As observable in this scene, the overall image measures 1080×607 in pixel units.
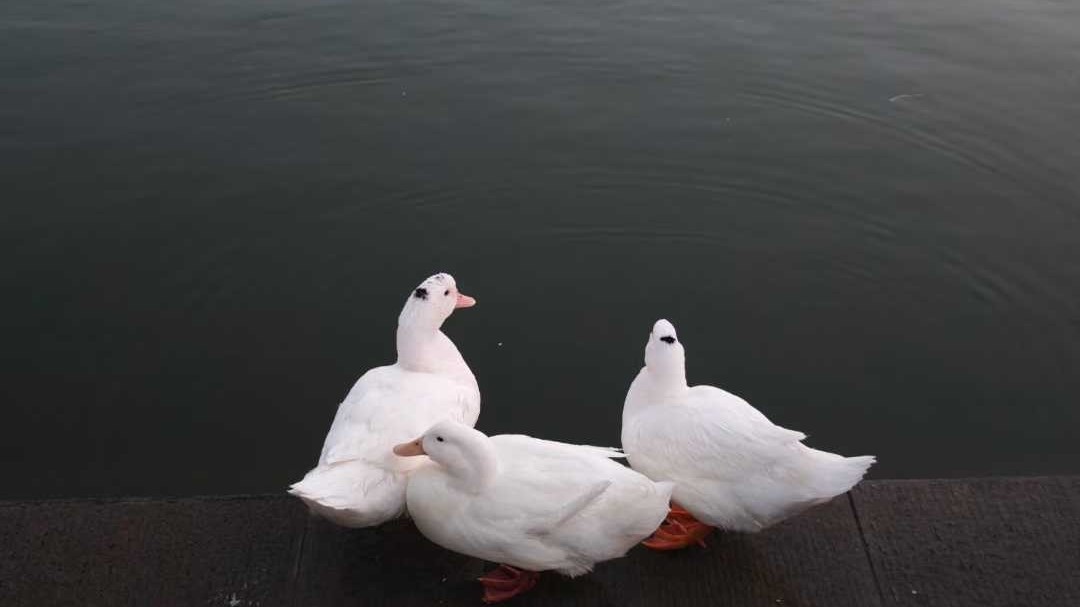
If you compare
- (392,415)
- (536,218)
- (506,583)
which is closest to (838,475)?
(506,583)

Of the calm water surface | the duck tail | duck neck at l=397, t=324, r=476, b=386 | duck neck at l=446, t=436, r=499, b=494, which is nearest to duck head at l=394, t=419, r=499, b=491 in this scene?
duck neck at l=446, t=436, r=499, b=494

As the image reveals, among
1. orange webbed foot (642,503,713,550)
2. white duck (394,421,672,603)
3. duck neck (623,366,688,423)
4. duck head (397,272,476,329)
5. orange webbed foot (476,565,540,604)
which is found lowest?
orange webbed foot (476,565,540,604)

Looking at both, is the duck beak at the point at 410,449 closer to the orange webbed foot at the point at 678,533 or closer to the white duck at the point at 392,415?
the white duck at the point at 392,415

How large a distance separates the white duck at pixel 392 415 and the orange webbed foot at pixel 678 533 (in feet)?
3.43

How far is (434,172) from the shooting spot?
7984 mm

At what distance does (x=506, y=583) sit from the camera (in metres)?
3.99

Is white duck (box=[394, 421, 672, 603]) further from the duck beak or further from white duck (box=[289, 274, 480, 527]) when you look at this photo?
white duck (box=[289, 274, 480, 527])

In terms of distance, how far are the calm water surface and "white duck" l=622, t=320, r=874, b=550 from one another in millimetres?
1199

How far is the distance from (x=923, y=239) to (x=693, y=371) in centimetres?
231

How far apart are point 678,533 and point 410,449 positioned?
1188 mm

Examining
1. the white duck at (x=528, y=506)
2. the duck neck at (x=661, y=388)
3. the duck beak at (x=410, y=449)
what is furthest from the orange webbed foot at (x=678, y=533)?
the duck beak at (x=410, y=449)

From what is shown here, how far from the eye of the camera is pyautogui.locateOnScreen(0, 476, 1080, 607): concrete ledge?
13.1 feet

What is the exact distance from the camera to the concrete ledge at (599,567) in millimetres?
3988

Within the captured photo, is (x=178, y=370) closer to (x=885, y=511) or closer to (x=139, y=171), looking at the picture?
(x=139, y=171)
